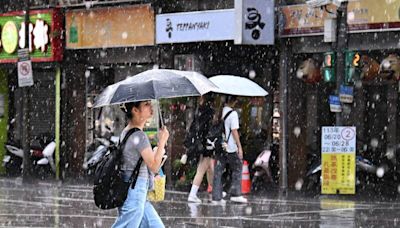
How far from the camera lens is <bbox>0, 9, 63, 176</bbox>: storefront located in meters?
24.6

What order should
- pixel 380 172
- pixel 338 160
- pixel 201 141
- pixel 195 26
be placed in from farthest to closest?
pixel 195 26
pixel 380 172
pixel 338 160
pixel 201 141

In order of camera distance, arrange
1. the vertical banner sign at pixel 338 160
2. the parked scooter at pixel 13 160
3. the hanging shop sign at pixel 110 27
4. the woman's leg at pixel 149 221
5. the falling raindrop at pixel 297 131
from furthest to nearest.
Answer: the parked scooter at pixel 13 160 < the hanging shop sign at pixel 110 27 < the falling raindrop at pixel 297 131 < the vertical banner sign at pixel 338 160 < the woman's leg at pixel 149 221

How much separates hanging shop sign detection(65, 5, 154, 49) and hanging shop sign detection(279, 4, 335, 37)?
144 inches

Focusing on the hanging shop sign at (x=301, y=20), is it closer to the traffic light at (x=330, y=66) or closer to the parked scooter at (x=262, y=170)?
the traffic light at (x=330, y=66)

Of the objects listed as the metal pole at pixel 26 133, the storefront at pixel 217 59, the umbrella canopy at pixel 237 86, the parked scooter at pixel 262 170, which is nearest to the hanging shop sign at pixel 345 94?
the umbrella canopy at pixel 237 86

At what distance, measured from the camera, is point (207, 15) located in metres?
21.3

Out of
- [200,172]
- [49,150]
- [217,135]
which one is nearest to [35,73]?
[49,150]

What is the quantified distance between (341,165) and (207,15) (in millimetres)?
5073

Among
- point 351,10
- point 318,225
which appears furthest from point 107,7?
point 318,225

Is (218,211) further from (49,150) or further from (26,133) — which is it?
(49,150)

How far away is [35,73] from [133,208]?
63.4ft

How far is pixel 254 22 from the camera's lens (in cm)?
2005

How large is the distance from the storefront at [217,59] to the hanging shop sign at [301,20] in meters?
1.08

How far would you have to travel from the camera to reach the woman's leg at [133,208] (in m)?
7.75
